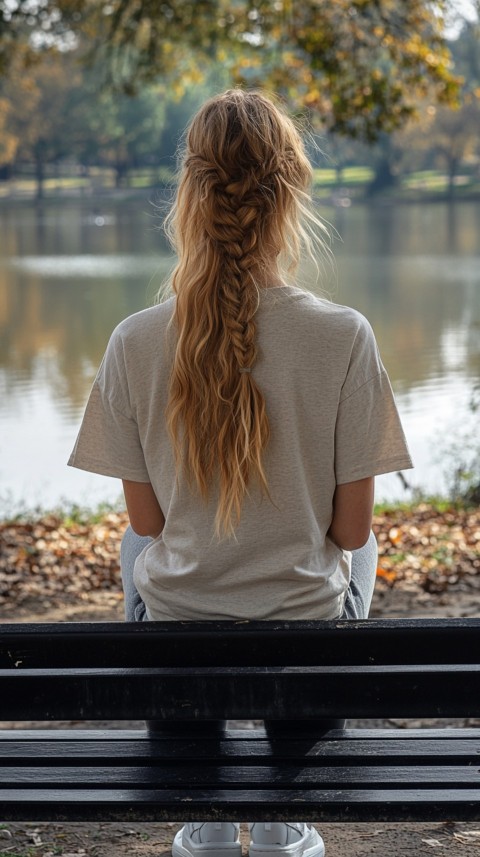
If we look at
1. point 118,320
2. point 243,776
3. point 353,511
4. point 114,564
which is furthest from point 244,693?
point 118,320

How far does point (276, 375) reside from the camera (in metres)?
2.10

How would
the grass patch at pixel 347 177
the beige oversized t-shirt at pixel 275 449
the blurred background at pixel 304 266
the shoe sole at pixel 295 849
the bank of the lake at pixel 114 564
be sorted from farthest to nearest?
the grass patch at pixel 347 177 < the blurred background at pixel 304 266 < the bank of the lake at pixel 114 564 < the shoe sole at pixel 295 849 < the beige oversized t-shirt at pixel 275 449

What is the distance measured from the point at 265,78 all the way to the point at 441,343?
27.5 feet

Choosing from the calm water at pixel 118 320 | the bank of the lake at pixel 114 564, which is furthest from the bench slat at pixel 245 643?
the bank of the lake at pixel 114 564

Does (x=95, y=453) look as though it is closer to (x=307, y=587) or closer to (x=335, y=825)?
(x=307, y=587)

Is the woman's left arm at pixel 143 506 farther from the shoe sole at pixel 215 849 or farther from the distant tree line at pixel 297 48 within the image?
the distant tree line at pixel 297 48

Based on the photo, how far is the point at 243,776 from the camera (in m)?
2.08

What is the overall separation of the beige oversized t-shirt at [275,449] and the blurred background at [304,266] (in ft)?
1.05

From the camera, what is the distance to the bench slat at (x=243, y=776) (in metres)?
2.05

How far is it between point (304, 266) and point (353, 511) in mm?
757

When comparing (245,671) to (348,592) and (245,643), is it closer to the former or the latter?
(245,643)

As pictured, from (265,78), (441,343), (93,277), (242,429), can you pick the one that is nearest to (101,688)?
(242,429)

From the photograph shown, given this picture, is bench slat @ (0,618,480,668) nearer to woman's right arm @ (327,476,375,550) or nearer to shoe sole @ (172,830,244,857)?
woman's right arm @ (327,476,375,550)

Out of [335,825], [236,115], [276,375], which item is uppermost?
[236,115]
